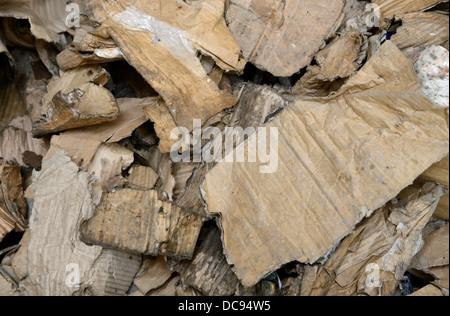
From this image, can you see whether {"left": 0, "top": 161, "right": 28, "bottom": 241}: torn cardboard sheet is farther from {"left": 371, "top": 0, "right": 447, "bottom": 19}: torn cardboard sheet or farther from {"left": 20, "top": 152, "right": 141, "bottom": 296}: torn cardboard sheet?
{"left": 371, "top": 0, "right": 447, "bottom": 19}: torn cardboard sheet

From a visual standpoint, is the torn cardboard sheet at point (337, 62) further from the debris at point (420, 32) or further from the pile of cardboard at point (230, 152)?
the debris at point (420, 32)

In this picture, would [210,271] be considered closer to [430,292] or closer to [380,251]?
[380,251]

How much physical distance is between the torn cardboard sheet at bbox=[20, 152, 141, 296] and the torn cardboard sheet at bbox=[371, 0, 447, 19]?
160cm

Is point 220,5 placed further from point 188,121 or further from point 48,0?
point 48,0

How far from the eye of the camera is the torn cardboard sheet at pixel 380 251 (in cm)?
155

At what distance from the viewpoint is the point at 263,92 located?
181cm

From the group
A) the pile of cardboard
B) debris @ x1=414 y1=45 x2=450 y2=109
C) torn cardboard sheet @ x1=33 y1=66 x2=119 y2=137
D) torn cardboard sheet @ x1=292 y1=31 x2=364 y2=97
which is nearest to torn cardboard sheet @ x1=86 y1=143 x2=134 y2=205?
the pile of cardboard

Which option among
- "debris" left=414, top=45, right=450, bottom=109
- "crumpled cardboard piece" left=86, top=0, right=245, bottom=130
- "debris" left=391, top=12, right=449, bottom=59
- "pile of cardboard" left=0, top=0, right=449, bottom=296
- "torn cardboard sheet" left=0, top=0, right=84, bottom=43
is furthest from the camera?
"torn cardboard sheet" left=0, top=0, right=84, bottom=43

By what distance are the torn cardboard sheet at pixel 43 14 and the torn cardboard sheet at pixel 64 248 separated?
728 mm

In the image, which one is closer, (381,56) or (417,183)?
(381,56)

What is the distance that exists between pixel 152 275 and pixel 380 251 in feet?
3.42

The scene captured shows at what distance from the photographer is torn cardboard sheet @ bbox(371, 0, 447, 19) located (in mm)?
Result: 1745

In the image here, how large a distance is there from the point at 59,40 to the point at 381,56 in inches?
66.7

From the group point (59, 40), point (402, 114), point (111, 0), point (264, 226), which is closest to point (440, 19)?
point (402, 114)
